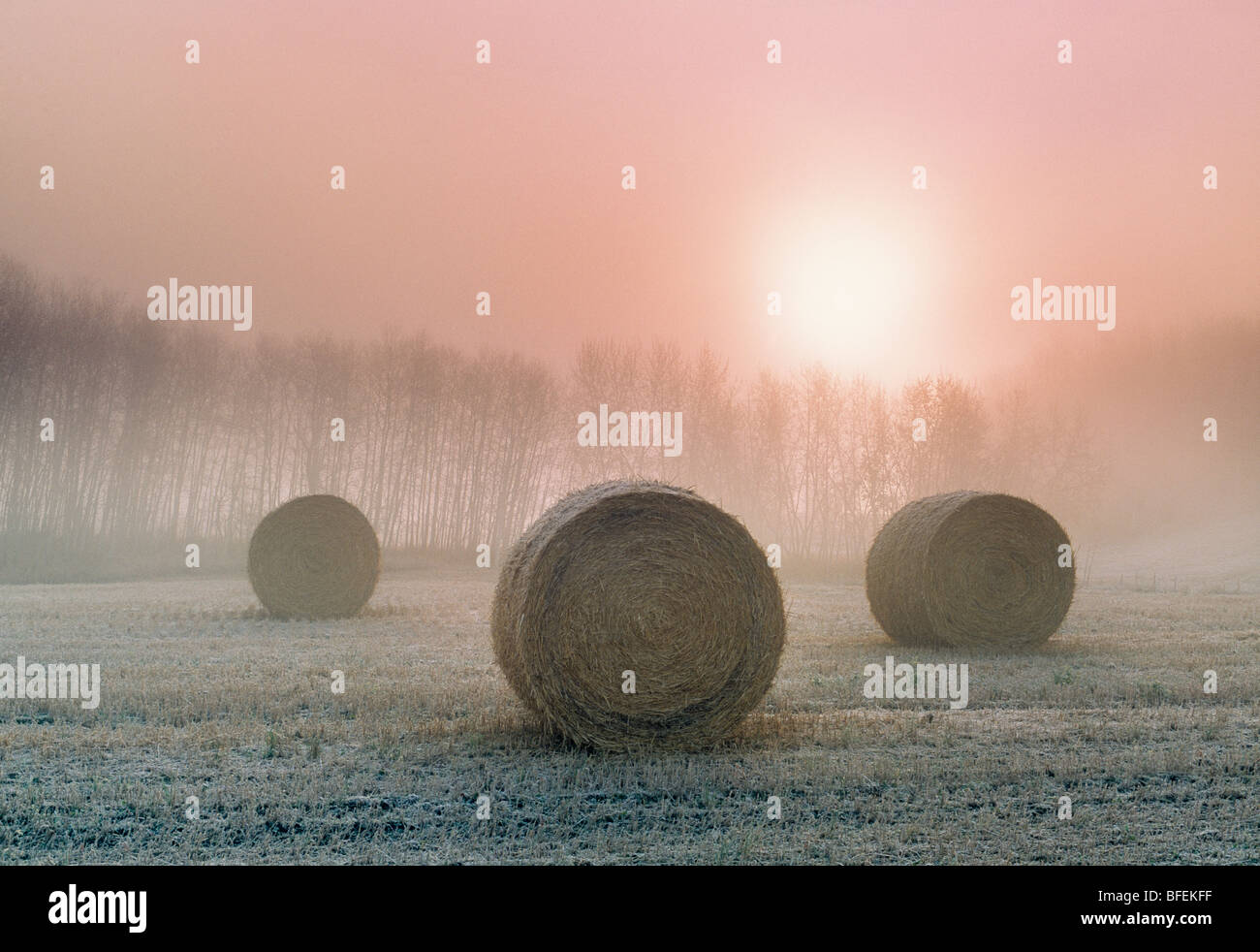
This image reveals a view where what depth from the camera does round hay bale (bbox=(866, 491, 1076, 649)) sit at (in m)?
13.7

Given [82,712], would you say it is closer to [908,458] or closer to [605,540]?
[605,540]

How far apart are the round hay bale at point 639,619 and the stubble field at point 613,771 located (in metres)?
0.37

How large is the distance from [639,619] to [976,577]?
6.86 meters

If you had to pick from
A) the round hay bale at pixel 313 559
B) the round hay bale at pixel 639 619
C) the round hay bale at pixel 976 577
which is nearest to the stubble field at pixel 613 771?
the round hay bale at pixel 639 619

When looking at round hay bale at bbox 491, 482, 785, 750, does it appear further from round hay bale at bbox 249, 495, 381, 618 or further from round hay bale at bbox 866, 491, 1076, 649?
round hay bale at bbox 249, 495, 381, 618

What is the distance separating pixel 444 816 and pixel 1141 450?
68.0m

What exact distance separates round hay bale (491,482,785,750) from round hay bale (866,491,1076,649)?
217 inches

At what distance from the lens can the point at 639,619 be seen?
8492 millimetres

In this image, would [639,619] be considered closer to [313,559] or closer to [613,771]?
[613,771]

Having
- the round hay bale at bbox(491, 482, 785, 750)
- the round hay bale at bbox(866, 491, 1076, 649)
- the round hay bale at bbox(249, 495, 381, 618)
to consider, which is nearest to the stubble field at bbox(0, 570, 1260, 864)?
the round hay bale at bbox(491, 482, 785, 750)

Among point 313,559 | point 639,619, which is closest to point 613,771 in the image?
point 639,619

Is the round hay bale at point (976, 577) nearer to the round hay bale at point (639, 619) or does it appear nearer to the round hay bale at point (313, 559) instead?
the round hay bale at point (639, 619)

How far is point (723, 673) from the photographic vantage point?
849 cm

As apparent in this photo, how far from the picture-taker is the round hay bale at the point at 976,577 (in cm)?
1368
